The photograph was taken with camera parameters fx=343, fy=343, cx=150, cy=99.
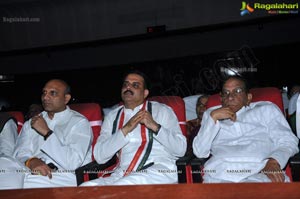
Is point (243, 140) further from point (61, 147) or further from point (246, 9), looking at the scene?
point (246, 9)

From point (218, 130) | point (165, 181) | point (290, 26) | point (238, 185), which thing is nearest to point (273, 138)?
point (218, 130)

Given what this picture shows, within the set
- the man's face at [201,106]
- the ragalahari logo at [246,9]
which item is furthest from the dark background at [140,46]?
the man's face at [201,106]

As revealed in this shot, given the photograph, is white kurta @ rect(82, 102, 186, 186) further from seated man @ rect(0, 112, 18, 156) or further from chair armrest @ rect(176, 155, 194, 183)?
seated man @ rect(0, 112, 18, 156)

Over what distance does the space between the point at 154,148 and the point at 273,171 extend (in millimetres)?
815

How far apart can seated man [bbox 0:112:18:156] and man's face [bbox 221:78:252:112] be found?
1718 millimetres

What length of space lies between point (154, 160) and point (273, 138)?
827mm

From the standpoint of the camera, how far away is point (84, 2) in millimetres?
6617

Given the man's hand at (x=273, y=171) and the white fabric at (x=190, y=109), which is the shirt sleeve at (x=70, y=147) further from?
the white fabric at (x=190, y=109)

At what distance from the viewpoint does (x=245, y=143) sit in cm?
234

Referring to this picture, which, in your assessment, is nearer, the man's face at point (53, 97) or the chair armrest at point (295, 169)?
the chair armrest at point (295, 169)

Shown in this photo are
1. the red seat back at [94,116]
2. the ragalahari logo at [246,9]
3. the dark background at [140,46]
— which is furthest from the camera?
the dark background at [140,46]

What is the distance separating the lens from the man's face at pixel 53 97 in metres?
2.68

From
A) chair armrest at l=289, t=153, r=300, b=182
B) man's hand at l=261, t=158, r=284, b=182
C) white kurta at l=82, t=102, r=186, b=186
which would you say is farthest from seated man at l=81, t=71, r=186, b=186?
chair armrest at l=289, t=153, r=300, b=182

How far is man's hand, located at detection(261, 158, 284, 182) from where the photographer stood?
79.5 inches
